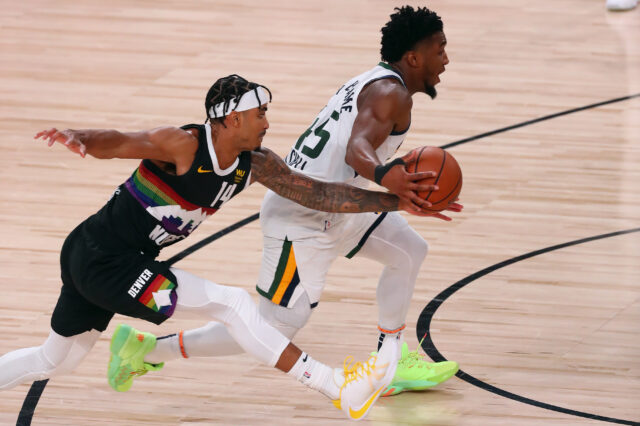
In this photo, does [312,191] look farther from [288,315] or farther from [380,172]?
[288,315]

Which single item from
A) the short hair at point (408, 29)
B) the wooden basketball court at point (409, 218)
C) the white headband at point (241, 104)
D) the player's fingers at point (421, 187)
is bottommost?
the wooden basketball court at point (409, 218)

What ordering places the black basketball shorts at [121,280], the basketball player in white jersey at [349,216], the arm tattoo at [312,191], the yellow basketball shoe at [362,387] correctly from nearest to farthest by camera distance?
1. the black basketball shorts at [121,280]
2. the yellow basketball shoe at [362,387]
3. the arm tattoo at [312,191]
4. the basketball player in white jersey at [349,216]

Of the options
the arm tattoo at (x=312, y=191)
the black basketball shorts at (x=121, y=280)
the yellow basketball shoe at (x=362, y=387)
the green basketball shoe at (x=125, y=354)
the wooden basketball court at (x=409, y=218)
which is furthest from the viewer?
the wooden basketball court at (x=409, y=218)

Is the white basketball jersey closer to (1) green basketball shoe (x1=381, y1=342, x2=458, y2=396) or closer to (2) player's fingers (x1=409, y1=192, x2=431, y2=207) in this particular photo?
(2) player's fingers (x1=409, y1=192, x2=431, y2=207)

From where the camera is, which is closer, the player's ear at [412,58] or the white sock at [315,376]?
the white sock at [315,376]

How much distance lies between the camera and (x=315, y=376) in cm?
443

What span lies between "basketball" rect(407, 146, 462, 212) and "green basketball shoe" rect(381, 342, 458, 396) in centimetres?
99

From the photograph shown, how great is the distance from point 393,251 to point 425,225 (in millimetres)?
2350

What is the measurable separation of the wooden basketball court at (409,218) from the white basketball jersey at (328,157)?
2.86 feet

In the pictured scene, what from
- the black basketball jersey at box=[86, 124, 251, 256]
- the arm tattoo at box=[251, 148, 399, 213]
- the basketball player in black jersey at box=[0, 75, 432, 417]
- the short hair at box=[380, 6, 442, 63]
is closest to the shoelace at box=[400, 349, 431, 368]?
the basketball player in black jersey at box=[0, 75, 432, 417]

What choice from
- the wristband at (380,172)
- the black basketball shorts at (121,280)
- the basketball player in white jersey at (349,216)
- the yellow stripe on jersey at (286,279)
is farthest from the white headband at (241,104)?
the yellow stripe on jersey at (286,279)

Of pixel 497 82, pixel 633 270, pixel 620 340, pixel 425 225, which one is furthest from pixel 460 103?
pixel 620 340

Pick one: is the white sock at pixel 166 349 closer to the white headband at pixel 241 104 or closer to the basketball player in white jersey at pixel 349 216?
the basketball player in white jersey at pixel 349 216

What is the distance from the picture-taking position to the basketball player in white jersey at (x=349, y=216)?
473cm
